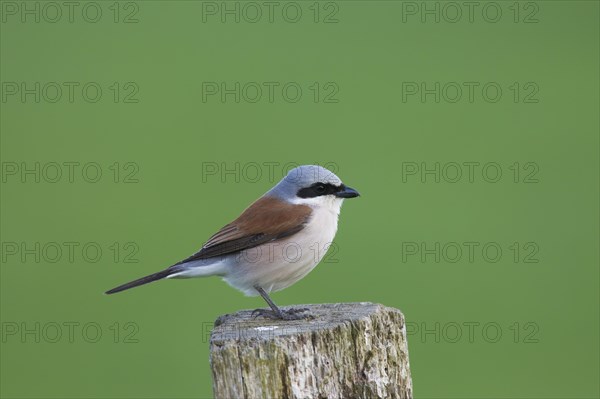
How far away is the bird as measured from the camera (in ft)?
19.8

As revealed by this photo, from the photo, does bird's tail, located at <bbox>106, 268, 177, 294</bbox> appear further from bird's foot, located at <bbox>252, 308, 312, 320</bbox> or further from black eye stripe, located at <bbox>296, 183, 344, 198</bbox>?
black eye stripe, located at <bbox>296, 183, 344, 198</bbox>

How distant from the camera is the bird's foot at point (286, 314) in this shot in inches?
205

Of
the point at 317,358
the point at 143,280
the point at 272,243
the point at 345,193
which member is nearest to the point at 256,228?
the point at 272,243

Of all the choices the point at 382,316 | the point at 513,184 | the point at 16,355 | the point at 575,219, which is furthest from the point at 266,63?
the point at 382,316

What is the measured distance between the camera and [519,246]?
11836mm

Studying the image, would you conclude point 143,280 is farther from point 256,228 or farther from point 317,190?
point 317,190

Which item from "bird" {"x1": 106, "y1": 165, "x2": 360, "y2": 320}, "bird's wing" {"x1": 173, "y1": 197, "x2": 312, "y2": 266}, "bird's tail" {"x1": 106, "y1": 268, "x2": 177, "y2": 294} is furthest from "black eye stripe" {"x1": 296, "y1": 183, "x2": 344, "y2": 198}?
"bird's tail" {"x1": 106, "y1": 268, "x2": 177, "y2": 294}

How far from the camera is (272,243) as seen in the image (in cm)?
609

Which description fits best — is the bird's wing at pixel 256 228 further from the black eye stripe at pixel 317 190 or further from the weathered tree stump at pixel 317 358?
the weathered tree stump at pixel 317 358

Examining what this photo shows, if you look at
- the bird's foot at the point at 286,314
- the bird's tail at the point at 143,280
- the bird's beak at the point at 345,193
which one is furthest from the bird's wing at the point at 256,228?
the bird's foot at the point at 286,314

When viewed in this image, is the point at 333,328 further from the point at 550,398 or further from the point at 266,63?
the point at 266,63

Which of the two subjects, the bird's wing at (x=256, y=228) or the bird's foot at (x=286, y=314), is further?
the bird's wing at (x=256, y=228)

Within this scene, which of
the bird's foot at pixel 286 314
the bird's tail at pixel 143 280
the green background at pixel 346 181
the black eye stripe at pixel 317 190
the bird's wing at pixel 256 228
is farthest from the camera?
the green background at pixel 346 181

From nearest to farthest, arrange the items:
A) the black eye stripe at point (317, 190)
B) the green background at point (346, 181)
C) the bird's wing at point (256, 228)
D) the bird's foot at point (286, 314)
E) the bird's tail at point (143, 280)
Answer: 1. the bird's foot at point (286, 314)
2. the bird's tail at point (143, 280)
3. the bird's wing at point (256, 228)
4. the black eye stripe at point (317, 190)
5. the green background at point (346, 181)
